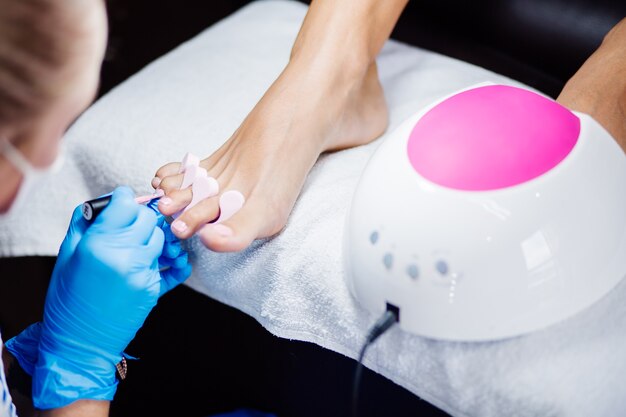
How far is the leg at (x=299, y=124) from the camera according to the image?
2.49 feet

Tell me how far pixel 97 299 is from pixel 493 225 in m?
0.41

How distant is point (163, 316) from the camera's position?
3.31 feet

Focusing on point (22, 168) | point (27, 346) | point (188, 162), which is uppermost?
point (22, 168)

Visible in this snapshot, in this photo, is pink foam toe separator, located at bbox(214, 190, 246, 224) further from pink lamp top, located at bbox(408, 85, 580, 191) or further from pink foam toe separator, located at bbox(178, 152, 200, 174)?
pink lamp top, located at bbox(408, 85, 580, 191)

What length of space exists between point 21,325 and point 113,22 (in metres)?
0.92

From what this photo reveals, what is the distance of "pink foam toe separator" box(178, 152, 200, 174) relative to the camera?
81 centimetres

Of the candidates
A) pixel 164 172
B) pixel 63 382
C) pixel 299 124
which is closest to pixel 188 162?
pixel 164 172

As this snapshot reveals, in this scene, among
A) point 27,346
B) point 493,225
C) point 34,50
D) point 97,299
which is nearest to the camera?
point 34,50

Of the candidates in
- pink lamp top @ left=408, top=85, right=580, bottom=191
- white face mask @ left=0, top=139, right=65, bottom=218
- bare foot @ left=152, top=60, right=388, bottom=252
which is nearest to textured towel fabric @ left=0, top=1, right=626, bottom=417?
bare foot @ left=152, top=60, right=388, bottom=252

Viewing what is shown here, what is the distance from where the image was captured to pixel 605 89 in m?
0.82

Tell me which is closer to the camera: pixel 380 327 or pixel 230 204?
pixel 380 327

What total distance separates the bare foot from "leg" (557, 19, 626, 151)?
0.26 metres

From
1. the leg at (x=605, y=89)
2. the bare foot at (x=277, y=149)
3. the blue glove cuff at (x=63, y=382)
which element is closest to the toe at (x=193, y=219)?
the bare foot at (x=277, y=149)

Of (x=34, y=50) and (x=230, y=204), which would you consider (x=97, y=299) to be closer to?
(x=230, y=204)
